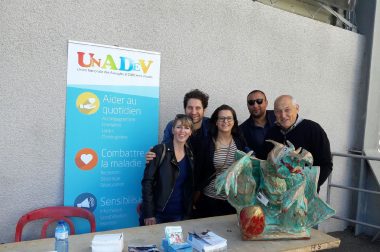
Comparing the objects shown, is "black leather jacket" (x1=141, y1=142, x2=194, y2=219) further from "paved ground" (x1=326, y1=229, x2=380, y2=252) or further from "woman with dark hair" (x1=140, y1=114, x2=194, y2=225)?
"paved ground" (x1=326, y1=229, x2=380, y2=252)

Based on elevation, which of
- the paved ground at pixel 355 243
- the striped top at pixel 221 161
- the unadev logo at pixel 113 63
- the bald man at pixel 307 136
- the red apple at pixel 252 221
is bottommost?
the paved ground at pixel 355 243

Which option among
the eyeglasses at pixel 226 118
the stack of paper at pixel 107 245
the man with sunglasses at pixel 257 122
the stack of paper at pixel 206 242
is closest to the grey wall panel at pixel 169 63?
the man with sunglasses at pixel 257 122

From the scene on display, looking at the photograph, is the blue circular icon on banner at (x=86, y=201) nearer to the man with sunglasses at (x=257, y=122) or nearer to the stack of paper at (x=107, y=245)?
the stack of paper at (x=107, y=245)

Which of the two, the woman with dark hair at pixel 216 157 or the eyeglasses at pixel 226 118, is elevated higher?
the eyeglasses at pixel 226 118

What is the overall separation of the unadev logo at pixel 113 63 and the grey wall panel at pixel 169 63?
5.0 inches

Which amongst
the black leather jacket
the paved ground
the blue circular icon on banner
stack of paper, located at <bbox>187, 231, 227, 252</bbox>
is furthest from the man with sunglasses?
the paved ground

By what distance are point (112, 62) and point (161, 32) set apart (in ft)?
1.81

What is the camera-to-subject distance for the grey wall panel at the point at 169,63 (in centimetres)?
231

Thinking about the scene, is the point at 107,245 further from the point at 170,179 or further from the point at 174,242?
the point at 170,179

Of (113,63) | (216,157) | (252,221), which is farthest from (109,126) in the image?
(252,221)

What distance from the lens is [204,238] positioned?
178cm

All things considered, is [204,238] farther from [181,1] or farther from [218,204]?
[181,1]

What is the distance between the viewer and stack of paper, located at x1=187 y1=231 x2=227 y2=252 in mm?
1693

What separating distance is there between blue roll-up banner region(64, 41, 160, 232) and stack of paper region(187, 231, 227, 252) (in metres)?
1.13
